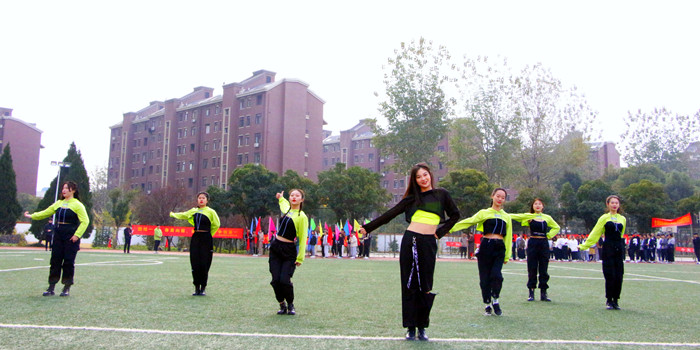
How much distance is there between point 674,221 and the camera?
132 feet

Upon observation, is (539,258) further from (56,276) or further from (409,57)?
(409,57)

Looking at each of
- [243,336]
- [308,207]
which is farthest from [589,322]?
[308,207]

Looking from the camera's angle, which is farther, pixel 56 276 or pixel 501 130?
pixel 501 130

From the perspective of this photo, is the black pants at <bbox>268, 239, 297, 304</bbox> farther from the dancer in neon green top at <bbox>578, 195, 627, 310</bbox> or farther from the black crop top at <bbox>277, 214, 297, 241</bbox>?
the dancer in neon green top at <bbox>578, 195, 627, 310</bbox>

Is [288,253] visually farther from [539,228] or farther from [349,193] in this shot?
[349,193]

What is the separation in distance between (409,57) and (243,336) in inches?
1758

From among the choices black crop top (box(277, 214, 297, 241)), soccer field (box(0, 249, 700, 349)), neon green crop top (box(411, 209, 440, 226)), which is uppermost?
neon green crop top (box(411, 209, 440, 226))

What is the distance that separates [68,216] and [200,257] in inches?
99.0

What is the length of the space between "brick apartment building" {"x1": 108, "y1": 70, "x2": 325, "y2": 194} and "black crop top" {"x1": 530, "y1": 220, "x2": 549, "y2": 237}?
65.7 meters

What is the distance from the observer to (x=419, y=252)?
6500 millimetres

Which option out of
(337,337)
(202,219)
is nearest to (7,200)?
(202,219)

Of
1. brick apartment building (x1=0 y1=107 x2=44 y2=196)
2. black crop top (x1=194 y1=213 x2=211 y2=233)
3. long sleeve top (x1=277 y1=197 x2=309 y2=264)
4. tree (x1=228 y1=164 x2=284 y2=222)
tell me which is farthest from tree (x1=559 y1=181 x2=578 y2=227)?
brick apartment building (x1=0 y1=107 x2=44 y2=196)

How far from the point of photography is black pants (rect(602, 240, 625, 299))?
9.91 m

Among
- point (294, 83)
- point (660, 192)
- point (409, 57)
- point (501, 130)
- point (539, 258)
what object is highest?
point (294, 83)
